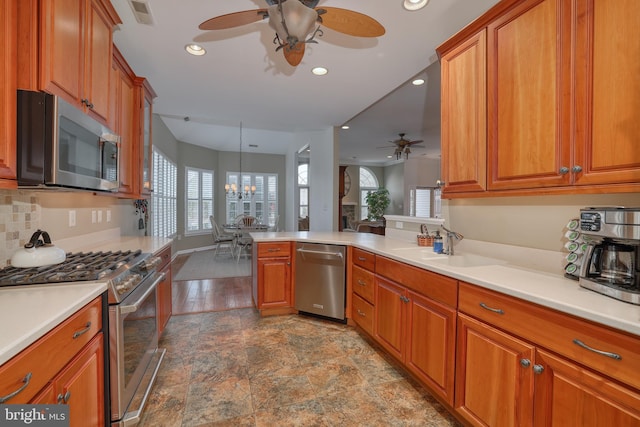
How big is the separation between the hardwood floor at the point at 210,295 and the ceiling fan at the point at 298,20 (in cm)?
294

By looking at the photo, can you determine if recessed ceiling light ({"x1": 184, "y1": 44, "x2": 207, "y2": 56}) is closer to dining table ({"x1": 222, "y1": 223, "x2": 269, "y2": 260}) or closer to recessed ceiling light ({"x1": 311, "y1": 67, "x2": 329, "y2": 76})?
recessed ceiling light ({"x1": 311, "y1": 67, "x2": 329, "y2": 76})

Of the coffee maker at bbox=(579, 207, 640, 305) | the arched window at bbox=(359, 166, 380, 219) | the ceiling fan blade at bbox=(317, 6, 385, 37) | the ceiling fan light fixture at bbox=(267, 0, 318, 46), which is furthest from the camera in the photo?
the arched window at bbox=(359, 166, 380, 219)

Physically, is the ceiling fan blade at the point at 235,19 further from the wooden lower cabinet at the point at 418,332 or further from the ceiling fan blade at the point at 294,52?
Answer: the wooden lower cabinet at the point at 418,332

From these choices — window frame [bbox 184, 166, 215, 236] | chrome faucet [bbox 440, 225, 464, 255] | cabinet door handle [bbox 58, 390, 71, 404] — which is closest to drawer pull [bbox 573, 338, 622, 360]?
chrome faucet [bbox 440, 225, 464, 255]

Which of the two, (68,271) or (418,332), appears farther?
(418,332)

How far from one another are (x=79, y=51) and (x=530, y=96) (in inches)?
100

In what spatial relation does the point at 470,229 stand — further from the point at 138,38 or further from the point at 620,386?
the point at 138,38

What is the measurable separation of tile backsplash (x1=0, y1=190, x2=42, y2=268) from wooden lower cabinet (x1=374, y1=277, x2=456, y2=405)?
2.42 m

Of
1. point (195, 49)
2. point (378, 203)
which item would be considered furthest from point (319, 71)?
point (378, 203)

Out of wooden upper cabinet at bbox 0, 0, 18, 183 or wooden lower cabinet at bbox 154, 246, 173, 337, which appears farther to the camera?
wooden lower cabinet at bbox 154, 246, 173, 337

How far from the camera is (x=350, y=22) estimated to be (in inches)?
66.9

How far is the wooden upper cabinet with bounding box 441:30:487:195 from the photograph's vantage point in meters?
1.83

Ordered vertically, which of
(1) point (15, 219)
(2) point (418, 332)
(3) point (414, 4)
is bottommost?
(2) point (418, 332)

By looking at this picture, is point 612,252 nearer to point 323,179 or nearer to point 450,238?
point 450,238
